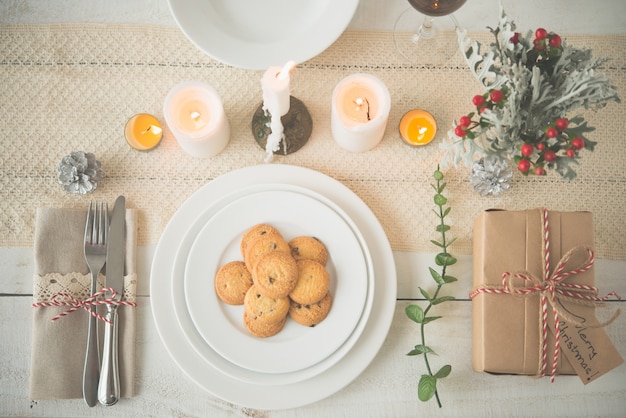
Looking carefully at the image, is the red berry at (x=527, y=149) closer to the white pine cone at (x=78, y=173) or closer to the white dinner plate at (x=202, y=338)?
the white dinner plate at (x=202, y=338)

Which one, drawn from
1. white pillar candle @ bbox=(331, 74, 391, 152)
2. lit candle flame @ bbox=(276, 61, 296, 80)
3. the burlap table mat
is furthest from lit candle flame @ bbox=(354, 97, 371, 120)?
lit candle flame @ bbox=(276, 61, 296, 80)

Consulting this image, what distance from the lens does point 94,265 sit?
3.12ft

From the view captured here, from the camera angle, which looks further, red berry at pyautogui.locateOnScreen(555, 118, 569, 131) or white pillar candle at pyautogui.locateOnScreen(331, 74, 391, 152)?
white pillar candle at pyautogui.locateOnScreen(331, 74, 391, 152)

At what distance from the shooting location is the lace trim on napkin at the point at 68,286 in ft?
3.14

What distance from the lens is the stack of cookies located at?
84 centimetres

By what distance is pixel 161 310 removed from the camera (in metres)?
0.93

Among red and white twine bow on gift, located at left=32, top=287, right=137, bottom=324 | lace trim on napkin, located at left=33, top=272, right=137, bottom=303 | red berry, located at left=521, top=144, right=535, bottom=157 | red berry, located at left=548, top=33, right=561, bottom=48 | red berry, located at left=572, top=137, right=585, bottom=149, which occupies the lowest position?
red and white twine bow on gift, located at left=32, top=287, right=137, bottom=324

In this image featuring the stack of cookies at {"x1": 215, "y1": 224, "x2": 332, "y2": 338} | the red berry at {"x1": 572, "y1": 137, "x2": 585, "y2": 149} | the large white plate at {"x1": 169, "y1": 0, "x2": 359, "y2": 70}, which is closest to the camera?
the red berry at {"x1": 572, "y1": 137, "x2": 585, "y2": 149}

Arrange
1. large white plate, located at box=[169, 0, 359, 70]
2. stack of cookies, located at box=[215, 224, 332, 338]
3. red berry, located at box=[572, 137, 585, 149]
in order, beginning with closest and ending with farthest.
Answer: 1. red berry, located at box=[572, 137, 585, 149]
2. stack of cookies, located at box=[215, 224, 332, 338]
3. large white plate, located at box=[169, 0, 359, 70]

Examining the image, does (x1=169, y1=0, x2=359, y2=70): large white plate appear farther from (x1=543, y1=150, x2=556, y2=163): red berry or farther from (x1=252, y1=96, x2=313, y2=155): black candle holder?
(x1=543, y1=150, x2=556, y2=163): red berry

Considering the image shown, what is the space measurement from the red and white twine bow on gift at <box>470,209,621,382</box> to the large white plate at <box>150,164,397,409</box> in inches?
8.0

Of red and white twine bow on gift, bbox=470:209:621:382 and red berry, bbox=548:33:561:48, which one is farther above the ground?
red berry, bbox=548:33:561:48

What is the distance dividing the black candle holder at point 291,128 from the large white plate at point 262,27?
100 mm

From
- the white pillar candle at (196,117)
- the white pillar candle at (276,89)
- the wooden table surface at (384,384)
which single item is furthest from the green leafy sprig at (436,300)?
the white pillar candle at (196,117)
